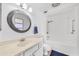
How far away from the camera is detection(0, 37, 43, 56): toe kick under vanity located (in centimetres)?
108

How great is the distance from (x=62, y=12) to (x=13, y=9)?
1.95 ft

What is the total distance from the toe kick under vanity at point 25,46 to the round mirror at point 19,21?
0.14 m

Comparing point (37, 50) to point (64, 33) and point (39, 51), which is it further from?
point (64, 33)

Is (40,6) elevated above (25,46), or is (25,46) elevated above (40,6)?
(40,6)

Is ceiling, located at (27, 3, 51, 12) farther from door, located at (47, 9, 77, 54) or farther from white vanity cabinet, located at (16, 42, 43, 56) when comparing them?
white vanity cabinet, located at (16, 42, 43, 56)

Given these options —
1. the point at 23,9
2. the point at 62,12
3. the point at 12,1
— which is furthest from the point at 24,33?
the point at 62,12

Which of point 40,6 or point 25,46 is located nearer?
point 25,46

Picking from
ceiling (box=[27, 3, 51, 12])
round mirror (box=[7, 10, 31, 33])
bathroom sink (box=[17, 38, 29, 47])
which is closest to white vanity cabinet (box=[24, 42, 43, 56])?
bathroom sink (box=[17, 38, 29, 47])

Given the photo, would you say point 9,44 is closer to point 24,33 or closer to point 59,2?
point 24,33

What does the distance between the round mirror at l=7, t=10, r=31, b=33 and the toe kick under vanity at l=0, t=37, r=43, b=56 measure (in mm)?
138

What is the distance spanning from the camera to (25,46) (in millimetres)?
1131

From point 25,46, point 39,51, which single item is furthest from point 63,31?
point 25,46

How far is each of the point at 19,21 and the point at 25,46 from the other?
32 cm

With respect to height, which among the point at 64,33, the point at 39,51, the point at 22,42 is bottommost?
the point at 39,51
